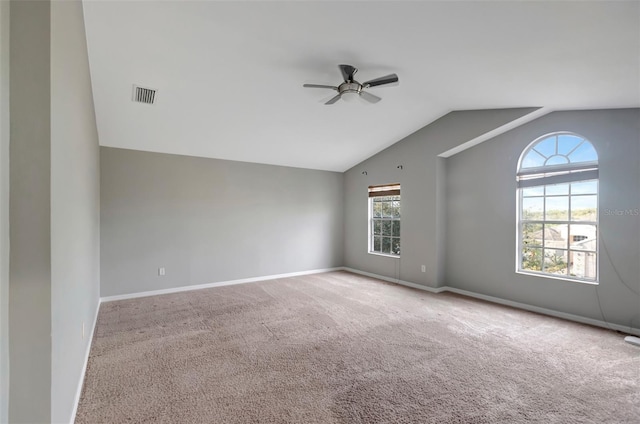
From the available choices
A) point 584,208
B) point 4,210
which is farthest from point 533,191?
point 4,210

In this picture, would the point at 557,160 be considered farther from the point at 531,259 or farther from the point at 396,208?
the point at 396,208

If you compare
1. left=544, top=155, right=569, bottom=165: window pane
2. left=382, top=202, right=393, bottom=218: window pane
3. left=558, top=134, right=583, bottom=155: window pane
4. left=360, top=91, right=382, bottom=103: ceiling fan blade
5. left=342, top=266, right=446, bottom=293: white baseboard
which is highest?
left=360, top=91, right=382, bottom=103: ceiling fan blade

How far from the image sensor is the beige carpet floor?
2.04m

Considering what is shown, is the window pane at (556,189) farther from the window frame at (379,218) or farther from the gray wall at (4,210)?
the gray wall at (4,210)

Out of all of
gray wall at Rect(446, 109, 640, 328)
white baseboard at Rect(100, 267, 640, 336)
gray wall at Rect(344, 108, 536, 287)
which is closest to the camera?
gray wall at Rect(446, 109, 640, 328)

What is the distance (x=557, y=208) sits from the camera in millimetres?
4094

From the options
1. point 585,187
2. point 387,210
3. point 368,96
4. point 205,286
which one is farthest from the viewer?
point 387,210

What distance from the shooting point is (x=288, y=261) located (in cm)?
627

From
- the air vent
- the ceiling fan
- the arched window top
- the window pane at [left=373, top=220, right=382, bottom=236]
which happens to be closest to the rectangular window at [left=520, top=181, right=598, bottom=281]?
the arched window top

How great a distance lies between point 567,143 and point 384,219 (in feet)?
10.4

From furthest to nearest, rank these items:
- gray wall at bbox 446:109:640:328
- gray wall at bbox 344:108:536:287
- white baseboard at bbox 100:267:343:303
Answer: gray wall at bbox 344:108:536:287
white baseboard at bbox 100:267:343:303
gray wall at bbox 446:109:640:328

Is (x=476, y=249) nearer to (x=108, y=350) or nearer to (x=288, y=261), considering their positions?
(x=288, y=261)

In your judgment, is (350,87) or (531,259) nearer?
(350,87)

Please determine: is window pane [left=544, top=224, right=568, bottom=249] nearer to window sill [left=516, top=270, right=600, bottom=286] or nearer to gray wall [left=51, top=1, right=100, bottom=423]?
window sill [left=516, top=270, right=600, bottom=286]
